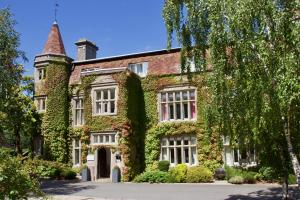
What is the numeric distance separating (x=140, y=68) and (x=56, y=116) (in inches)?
304

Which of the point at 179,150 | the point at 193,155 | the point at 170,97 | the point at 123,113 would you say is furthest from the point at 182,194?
the point at 170,97

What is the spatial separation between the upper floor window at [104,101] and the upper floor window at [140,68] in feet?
10.3

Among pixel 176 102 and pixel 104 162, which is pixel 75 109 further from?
pixel 176 102

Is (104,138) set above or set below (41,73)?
below

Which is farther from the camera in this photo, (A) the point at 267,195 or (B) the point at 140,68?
(B) the point at 140,68

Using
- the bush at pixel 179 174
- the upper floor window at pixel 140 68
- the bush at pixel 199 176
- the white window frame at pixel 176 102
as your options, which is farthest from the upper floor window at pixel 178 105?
the bush at pixel 199 176

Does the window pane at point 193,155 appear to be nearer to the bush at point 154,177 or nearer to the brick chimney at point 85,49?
the bush at point 154,177

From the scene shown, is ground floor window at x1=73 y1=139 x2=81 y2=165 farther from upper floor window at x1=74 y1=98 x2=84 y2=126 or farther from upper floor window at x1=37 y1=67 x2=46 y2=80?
upper floor window at x1=37 y1=67 x2=46 y2=80

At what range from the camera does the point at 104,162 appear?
96.9 feet

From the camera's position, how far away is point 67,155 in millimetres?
29438

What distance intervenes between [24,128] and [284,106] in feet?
79.4

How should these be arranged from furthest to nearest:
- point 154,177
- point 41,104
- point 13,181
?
point 41,104 < point 154,177 < point 13,181

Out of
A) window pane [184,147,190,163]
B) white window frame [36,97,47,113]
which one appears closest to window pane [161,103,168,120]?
window pane [184,147,190,163]

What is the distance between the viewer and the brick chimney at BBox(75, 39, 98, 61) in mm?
33625
